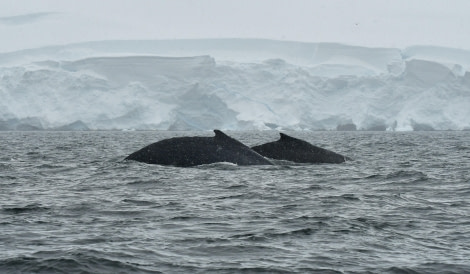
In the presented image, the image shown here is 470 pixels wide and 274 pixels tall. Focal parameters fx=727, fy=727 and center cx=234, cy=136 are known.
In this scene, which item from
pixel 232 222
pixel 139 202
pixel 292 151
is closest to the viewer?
pixel 232 222

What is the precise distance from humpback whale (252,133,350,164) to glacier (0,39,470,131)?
2340 inches

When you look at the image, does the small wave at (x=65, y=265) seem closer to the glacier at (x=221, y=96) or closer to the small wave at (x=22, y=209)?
the small wave at (x=22, y=209)

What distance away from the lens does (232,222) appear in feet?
31.4

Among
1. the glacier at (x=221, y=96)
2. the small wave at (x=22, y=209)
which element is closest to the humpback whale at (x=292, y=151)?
the small wave at (x=22, y=209)

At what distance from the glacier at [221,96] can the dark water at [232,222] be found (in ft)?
205

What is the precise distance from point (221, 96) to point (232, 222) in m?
69.8

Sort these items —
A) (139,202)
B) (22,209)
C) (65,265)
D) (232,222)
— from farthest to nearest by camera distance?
(139,202) < (22,209) < (232,222) < (65,265)

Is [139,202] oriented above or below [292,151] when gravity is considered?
below

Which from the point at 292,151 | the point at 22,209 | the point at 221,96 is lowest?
the point at 22,209

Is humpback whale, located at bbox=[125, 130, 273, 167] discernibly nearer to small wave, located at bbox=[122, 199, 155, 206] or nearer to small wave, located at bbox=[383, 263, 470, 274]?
small wave, located at bbox=[122, 199, 155, 206]

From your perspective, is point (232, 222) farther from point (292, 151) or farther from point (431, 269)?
point (292, 151)

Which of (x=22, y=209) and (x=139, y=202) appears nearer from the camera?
(x=22, y=209)

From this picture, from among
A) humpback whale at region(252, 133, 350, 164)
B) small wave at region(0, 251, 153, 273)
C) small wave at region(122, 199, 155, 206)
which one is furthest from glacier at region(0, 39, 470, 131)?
small wave at region(0, 251, 153, 273)

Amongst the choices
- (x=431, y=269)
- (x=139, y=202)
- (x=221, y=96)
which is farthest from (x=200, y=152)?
(x=221, y=96)
